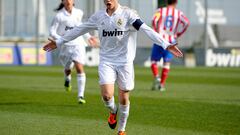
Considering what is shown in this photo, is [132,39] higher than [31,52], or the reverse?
[132,39]

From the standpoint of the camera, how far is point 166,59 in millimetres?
18734

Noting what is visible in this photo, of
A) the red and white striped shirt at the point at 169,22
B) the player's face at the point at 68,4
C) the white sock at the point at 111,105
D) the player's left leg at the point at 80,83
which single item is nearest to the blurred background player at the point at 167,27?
the red and white striped shirt at the point at 169,22

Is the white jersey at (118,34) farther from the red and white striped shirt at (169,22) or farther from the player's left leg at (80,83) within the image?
the red and white striped shirt at (169,22)

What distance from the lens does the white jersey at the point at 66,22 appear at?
49.7ft

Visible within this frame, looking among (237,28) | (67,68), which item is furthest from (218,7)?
(67,68)

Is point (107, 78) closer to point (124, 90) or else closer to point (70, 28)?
point (124, 90)

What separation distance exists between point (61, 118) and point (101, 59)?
2207 millimetres

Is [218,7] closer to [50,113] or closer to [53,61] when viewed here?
[53,61]

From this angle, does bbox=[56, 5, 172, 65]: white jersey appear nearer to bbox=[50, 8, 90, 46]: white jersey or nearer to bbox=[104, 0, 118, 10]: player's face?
bbox=[104, 0, 118, 10]: player's face

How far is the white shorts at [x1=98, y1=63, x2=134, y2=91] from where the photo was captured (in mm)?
9523

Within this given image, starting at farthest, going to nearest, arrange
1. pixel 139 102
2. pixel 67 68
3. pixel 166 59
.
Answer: pixel 166 59
pixel 67 68
pixel 139 102

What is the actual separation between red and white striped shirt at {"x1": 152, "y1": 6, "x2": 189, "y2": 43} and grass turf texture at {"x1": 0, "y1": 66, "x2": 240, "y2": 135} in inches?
61.1

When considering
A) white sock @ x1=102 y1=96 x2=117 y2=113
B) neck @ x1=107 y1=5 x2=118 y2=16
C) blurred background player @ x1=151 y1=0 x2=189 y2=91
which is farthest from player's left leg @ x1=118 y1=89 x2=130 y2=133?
blurred background player @ x1=151 y1=0 x2=189 y2=91

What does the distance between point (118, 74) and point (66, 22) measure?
231 inches
